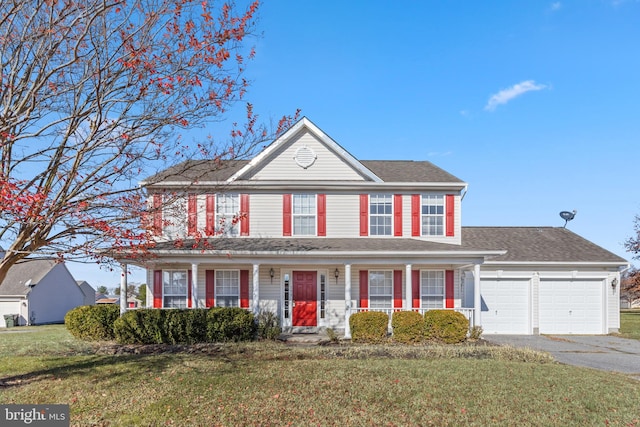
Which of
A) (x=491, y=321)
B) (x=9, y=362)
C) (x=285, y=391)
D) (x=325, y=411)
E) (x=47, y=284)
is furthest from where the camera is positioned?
(x=47, y=284)

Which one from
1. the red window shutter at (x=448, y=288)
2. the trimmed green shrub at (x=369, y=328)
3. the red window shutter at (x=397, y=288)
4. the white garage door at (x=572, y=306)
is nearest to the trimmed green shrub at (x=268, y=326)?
the trimmed green shrub at (x=369, y=328)

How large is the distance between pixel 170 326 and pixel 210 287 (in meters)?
2.85

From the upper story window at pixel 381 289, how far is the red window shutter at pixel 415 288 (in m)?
0.79

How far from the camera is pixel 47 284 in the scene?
33312 millimetres

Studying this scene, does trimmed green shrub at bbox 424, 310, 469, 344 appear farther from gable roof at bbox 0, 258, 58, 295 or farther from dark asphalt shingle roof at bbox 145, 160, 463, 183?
gable roof at bbox 0, 258, 58, 295

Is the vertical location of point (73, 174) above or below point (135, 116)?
below

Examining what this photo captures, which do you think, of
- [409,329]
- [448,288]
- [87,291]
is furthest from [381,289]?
[87,291]

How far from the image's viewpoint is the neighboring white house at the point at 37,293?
30.7m

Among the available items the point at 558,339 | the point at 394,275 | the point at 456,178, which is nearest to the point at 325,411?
the point at 394,275

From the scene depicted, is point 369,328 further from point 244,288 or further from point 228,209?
point 228,209

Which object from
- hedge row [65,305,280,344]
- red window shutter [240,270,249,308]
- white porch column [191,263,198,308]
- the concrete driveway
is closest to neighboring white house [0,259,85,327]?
hedge row [65,305,280,344]

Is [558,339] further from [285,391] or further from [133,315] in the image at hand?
[133,315]

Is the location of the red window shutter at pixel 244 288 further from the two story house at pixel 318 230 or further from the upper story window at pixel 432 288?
the upper story window at pixel 432 288

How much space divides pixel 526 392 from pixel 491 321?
34.1ft
